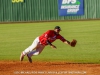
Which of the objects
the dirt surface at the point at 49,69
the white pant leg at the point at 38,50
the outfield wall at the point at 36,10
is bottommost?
the dirt surface at the point at 49,69

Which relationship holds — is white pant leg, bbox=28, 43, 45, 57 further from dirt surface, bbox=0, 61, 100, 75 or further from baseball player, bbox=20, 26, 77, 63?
dirt surface, bbox=0, 61, 100, 75

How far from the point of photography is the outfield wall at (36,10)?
33.2 m

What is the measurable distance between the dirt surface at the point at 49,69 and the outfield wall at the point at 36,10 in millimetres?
20773

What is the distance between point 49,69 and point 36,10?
76.3ft

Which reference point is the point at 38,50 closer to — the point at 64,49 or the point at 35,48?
the point at 35,48

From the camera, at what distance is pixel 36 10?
3438cm

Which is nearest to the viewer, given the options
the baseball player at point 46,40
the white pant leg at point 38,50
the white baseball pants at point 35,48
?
the baseball player at point 46,40

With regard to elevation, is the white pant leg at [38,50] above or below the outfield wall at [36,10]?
below

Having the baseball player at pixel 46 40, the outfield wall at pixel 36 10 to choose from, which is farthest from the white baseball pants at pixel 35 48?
the outfield wall at pixel 36 10

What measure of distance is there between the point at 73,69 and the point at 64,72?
629 millimetres

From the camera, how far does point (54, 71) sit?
10969mm

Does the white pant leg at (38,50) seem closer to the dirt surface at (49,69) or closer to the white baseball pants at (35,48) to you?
the white baseball pants at (35,48)

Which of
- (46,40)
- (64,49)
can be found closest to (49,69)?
(46,40)

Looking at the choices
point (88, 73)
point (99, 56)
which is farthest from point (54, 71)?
point (99, 56)
